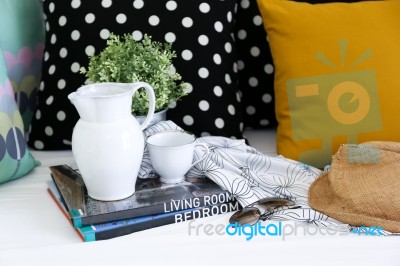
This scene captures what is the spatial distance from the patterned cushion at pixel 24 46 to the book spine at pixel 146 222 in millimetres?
602

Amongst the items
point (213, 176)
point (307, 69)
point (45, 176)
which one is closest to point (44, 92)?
point (45, 176)

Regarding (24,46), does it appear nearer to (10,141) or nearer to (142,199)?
(10,141)

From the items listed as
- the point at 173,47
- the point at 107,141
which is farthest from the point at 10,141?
the point at 173,47

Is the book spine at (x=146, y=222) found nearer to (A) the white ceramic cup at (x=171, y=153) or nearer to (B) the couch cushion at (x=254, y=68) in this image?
(A) the white ceramic cup at (x=171, y=153)

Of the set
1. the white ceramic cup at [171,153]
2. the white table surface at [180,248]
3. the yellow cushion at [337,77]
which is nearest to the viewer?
the white table surface at [180,248]

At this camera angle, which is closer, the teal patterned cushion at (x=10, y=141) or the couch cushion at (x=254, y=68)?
the teal patterned cushion at (x=10, y=141)

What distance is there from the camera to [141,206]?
1.02 meters

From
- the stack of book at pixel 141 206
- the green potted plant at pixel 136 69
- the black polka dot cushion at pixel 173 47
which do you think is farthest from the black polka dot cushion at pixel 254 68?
the stack of book at pixel 141 206

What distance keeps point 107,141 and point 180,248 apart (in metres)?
0.23

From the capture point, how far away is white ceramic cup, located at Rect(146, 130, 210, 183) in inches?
43.1

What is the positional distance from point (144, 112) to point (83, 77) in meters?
0.24

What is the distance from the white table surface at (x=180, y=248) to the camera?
91 cm

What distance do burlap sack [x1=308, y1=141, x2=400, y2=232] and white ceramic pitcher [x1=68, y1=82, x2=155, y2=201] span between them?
354 mm

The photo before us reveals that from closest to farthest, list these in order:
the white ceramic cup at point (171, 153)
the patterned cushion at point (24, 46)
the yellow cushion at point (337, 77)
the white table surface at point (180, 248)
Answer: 1. the white table surface at point (180, 248)
2. the white ceramic cup at point (171, 153)
3. the yellow cushion at point (337, 77)
4. the patterned cushion at point (24, 46)
